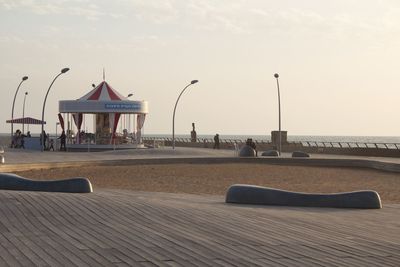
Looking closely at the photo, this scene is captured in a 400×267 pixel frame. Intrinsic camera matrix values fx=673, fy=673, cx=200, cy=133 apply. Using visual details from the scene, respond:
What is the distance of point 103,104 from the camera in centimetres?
4569

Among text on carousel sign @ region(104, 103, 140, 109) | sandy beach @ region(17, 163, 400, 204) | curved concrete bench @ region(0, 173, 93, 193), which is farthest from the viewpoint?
text on carousel sign @ region(104, 103, 140, 109)

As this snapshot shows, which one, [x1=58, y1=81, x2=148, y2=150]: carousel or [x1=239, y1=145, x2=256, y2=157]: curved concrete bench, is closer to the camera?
[x1=239, y1=145, x2=256, y2=157]: curved concrete bench

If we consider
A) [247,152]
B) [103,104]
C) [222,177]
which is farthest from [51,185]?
[103,104]

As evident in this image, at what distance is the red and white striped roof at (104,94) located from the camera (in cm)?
4662

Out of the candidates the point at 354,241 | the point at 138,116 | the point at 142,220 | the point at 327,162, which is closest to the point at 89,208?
the point at 142,220

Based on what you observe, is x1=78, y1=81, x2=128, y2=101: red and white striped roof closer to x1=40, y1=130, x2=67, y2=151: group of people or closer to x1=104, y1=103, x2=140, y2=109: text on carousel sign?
x1=104, y1=103, x2=140, y2=109: text on carousel sign

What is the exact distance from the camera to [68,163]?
30125 millimetres

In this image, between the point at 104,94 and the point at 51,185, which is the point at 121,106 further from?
the point at 51,185

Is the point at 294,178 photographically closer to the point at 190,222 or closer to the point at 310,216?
the point at 310,216

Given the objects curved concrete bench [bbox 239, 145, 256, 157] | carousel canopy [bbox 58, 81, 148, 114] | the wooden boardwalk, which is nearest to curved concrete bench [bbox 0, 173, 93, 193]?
the wooden boardwalk

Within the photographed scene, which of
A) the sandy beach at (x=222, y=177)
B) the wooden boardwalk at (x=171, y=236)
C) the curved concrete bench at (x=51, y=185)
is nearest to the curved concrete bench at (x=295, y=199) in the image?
the wooden boardwalk at (x=171, y=236)

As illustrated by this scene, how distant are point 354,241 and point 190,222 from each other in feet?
7.24

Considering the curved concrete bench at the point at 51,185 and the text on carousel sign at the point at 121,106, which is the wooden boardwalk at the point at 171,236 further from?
the text on carousel sign at the point at 121,106

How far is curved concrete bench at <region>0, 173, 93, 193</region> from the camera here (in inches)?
543
